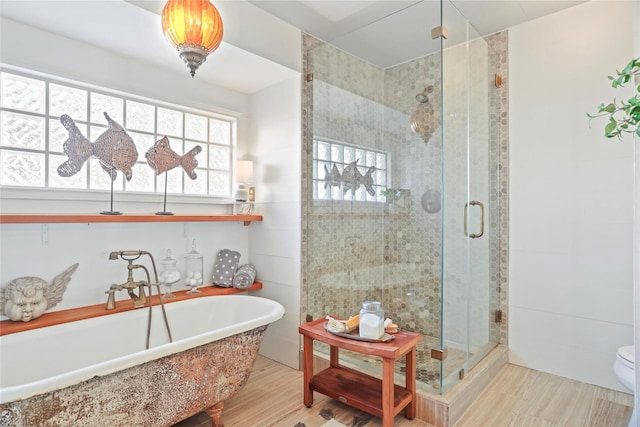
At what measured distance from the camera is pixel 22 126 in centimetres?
220

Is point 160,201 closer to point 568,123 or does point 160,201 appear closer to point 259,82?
A: point 259,82

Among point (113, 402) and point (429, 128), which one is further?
point (429, 128)

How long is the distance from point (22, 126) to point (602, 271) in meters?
3.92

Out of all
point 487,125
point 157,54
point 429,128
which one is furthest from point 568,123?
point 157,54

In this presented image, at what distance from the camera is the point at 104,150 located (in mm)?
2318

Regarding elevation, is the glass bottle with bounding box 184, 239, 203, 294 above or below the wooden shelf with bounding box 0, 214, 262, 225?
below

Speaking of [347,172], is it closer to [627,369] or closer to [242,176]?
[242,176]

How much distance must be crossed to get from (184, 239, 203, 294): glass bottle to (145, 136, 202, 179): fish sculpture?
0.60 meters

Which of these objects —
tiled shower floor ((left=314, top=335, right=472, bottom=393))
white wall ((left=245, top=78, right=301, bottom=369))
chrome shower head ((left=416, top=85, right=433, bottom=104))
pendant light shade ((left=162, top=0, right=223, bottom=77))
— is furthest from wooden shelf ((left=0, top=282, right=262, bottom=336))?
chrome shower head ((left=416, top=85, right=433, bottom=104))

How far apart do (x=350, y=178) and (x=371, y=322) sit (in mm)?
1378

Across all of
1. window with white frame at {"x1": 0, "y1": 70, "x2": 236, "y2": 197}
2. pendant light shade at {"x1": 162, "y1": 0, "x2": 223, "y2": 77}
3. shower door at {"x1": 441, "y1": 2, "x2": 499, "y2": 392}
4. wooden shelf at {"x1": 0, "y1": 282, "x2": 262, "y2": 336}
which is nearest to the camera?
pendant light shade at {"x1": 162, "y1": 0, "x2": 223, "y2": 77}

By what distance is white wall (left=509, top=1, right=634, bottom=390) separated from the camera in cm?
242

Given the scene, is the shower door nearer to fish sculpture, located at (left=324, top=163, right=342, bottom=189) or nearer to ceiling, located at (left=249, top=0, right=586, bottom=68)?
ceiling, located at (left=249, top=0, right=586, bottom=68)

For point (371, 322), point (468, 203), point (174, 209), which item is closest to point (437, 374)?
point (371, 322)
